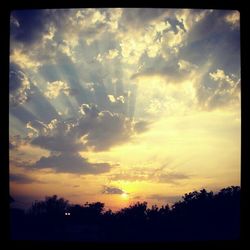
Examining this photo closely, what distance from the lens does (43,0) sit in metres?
1.60

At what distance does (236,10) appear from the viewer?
5.29 ft

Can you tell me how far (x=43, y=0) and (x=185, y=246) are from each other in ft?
4.50

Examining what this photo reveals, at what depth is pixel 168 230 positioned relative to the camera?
1622 mm
